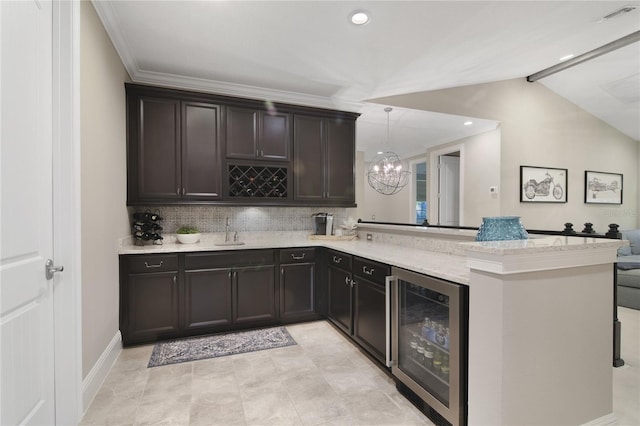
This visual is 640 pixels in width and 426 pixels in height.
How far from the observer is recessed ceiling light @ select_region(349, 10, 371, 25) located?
225 cm

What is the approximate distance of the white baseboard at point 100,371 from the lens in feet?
6.38

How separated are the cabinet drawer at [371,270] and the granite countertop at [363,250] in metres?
0.06

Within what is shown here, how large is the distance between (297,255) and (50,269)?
2151 millimetres

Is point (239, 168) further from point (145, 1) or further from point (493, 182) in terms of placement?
point (493, 182)

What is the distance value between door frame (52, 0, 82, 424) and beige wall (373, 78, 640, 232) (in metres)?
3.48

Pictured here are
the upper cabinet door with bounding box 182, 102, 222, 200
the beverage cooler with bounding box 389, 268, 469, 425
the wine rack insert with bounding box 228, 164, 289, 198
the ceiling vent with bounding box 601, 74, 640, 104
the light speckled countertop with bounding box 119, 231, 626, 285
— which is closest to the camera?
the light speckled countertop with bounding box 119, 231, 626, 285

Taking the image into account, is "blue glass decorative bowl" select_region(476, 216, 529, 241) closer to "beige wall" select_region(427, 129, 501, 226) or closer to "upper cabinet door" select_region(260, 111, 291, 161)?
"upper cabinet door" select_region(260, 111, 291, 161)

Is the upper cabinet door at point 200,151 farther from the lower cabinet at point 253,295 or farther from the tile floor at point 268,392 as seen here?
the tile floor at point 268,392

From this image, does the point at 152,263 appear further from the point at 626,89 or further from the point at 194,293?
the point at 626,89

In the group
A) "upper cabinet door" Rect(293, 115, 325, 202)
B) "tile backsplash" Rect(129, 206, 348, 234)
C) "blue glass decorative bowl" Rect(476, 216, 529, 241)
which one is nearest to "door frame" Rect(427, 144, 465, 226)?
"tile backsplash" Rect(129, 206, 348, 234)

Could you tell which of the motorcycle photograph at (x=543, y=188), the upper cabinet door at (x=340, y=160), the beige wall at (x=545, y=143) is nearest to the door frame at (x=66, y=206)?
the upper cabinet door at (x=340, y=160)

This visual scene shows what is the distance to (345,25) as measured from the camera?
7.91 ft

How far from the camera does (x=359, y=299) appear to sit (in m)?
2.67

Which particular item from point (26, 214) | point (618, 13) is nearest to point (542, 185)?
point (618, 13)
